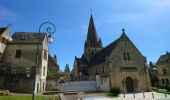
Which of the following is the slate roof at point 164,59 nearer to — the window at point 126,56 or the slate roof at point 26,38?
the window at point 126,56

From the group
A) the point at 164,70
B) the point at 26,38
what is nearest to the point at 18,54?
the point at 26,38

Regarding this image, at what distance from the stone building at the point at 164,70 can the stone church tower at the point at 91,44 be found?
18.9 m

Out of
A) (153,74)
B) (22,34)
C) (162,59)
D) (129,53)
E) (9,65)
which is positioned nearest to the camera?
(9,65)

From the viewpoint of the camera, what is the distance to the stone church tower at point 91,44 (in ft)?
183

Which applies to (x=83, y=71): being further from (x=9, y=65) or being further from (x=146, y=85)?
(x=9, y=65)

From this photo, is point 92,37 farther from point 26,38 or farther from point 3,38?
point 3,38

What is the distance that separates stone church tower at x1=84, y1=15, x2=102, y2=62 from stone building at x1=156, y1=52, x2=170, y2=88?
743 inches

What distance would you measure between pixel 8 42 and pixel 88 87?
712 inches

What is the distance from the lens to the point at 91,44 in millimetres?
56312

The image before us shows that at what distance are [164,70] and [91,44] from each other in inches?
906

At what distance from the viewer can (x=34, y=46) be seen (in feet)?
104

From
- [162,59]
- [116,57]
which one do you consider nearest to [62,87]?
[116,57]

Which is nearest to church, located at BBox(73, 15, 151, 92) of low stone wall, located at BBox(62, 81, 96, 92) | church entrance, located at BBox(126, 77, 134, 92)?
church entrance, located at BBox(126, 77, 134, 92)

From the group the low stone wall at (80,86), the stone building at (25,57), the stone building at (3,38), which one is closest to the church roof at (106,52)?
the low stone wall at (80,86)
